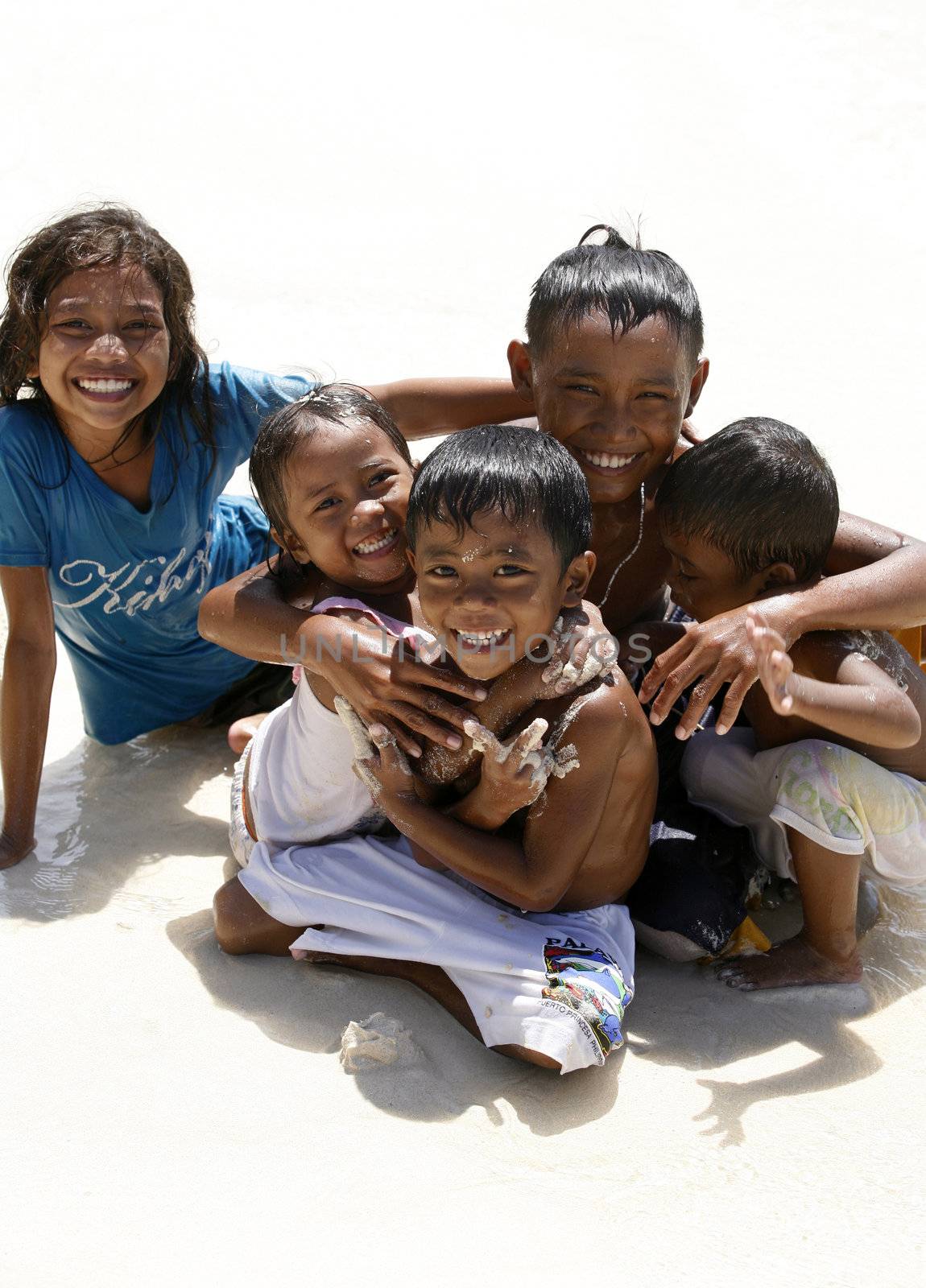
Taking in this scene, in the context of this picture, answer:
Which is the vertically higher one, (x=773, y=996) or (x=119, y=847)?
(x=773, y=996)

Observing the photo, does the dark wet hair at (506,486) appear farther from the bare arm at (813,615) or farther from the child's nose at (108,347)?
→ the child's nose at (108,347)

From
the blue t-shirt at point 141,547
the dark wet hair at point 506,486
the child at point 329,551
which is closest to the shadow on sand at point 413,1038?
the child at point 329,551

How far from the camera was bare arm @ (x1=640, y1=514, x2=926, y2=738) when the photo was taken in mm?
2277

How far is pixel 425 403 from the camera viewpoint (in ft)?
11.3

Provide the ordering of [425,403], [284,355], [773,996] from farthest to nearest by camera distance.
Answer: [284,355], [425,403], [773,996]

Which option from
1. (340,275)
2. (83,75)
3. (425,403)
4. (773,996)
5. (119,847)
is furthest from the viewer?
(83,75)

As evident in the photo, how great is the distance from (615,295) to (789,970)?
147cm

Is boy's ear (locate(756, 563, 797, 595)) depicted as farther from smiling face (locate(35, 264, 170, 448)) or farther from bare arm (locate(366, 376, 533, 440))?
smiling face (locate(35, 264, 170, 448))

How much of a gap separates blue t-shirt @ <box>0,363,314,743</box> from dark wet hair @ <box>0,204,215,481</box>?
0.14 ft

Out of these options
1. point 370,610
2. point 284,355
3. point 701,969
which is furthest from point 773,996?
point 284,355

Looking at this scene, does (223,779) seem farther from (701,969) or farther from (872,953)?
(872,953)

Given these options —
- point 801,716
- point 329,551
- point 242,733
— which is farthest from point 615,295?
point 242,733

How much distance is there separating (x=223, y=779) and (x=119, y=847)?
45cm

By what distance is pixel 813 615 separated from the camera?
2.45 meters
